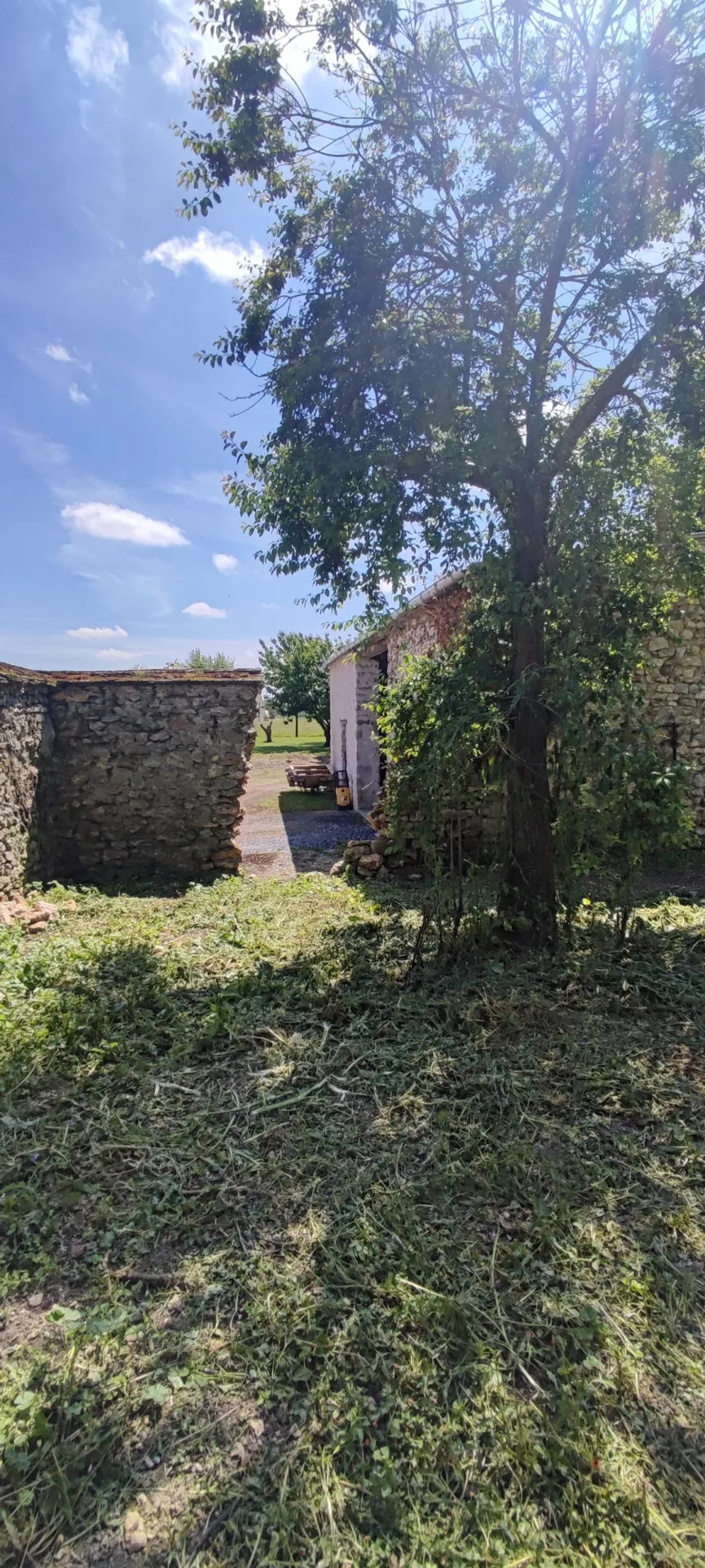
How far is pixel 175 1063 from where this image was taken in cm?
376

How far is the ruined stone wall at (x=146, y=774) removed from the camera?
800cm

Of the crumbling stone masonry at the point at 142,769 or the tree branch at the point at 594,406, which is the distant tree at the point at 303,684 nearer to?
the crumbling stone masonry at the point at 142,769

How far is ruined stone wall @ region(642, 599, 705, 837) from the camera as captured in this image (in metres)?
8.76

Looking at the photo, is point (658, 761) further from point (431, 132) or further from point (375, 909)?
point (431, 132)

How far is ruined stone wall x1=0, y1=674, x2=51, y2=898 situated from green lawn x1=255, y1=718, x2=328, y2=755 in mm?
15061

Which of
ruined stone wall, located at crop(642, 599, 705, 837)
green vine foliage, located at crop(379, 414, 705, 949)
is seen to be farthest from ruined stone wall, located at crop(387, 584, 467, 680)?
ruined stone wall, located at crop(642, 599, 705, 837)

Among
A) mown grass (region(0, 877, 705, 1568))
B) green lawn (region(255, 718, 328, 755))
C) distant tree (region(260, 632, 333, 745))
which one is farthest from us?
green lawn (region(255, 718, 328, 755))

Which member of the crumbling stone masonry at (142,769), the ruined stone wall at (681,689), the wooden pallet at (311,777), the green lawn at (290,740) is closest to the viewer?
the crumbling stone masonry at (142,769)

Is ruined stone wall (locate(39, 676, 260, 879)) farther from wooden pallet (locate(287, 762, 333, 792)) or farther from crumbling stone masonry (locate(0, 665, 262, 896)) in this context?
wooden pallet (locate(287, 762, 333, 792))

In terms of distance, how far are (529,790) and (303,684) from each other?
2386 centimetres

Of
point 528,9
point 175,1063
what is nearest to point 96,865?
point 175,1063

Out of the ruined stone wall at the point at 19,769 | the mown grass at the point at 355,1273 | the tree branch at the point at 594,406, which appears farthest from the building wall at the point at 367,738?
the mown grass at the point at 355,1273

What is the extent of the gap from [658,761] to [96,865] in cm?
662

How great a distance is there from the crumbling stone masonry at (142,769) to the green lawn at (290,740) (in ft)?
46.9
